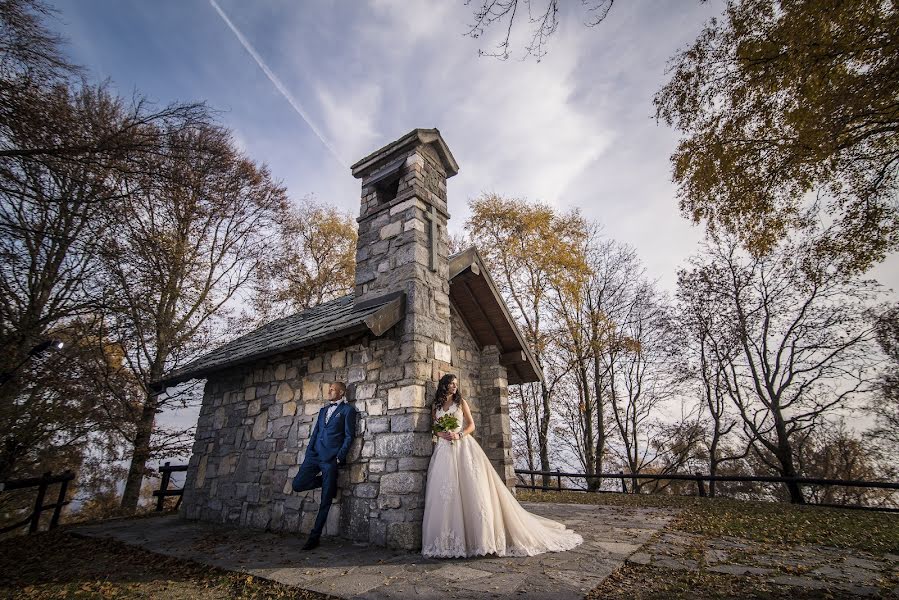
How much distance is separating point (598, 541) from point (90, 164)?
707 cm

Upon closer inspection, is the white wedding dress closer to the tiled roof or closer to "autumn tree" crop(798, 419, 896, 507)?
the tiled roof

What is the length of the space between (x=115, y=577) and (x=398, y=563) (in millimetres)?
3014

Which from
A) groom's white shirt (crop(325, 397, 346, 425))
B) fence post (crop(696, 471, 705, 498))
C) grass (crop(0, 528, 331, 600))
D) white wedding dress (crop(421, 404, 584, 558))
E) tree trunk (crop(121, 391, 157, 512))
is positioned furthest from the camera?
fence post (crop(696, 471, 705, 498))

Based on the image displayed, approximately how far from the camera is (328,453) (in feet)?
16.9

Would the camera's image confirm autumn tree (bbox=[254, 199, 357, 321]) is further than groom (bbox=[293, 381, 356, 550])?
Yes

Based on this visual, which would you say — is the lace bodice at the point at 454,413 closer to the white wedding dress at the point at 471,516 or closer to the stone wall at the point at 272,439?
the white wedding dress at the point at 471,516

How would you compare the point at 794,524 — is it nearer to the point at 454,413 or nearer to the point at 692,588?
the point at 692,588

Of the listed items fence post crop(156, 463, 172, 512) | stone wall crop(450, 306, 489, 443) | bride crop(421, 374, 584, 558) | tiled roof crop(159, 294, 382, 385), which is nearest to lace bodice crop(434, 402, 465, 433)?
bride crop(421, 374, 584, 558)

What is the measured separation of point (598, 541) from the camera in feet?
15.9

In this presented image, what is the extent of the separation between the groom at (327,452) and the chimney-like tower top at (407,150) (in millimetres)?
4335

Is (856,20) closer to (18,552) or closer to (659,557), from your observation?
(659,557)

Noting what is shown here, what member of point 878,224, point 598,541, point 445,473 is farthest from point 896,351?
point 445,473

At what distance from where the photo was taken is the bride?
4.32m

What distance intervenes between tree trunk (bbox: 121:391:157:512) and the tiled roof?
2.27 metres
